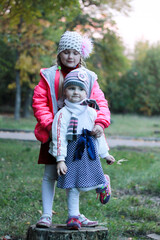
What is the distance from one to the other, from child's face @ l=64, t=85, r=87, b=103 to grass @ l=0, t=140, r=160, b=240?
1.72 m

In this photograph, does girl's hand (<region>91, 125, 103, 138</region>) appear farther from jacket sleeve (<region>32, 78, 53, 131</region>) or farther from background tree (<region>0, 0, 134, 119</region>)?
background tree (<region>0, 0, 134, 119</region>)

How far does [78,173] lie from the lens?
300cm

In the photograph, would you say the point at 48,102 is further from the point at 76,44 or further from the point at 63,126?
the point at 76,44

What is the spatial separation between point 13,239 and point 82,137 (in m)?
1.50

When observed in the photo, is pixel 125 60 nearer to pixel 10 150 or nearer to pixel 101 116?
Answer: pixel 10 150

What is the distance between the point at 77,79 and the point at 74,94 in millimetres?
132

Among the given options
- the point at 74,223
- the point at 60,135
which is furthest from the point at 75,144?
the point at 74,223

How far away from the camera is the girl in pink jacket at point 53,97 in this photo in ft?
10.4

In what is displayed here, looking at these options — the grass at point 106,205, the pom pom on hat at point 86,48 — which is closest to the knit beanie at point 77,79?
the pom pom on hat at point 86,48

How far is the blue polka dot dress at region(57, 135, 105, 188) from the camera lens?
9.78 ft

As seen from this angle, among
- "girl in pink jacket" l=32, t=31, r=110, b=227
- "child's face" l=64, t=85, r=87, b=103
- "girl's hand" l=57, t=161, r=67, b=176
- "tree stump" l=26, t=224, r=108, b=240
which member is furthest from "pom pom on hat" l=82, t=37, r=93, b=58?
"tree stump" l=26, t=224, r=108, b=240

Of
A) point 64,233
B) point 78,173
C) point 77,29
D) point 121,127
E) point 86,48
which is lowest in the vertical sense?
point 64,233

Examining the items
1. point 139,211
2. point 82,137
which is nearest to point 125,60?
point 139,211

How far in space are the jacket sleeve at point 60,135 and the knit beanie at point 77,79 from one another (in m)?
0.25
